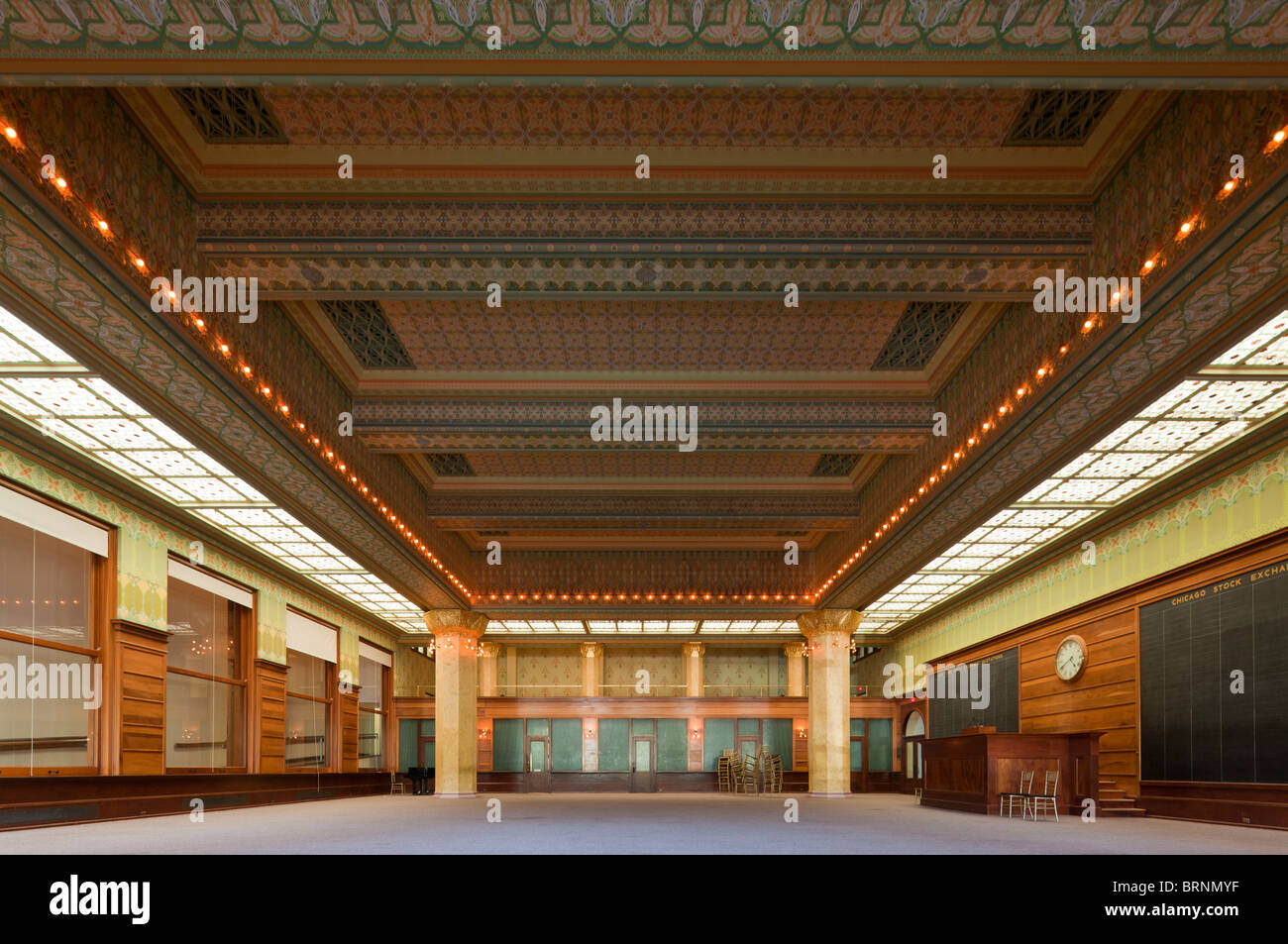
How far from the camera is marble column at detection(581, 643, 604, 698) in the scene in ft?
108

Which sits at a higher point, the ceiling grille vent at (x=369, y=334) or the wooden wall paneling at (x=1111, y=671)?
the ceiling grille vent at (x=369, y=334)

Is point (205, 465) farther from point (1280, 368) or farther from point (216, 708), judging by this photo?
point (1280, 368)

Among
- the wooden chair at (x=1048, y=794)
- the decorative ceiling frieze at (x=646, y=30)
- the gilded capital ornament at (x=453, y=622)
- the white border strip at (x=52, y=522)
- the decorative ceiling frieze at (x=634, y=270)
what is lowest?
the wooden chair at (x=1048, y=794)

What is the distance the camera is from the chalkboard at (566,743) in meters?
31.9

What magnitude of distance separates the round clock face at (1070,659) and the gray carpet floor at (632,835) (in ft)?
14.8

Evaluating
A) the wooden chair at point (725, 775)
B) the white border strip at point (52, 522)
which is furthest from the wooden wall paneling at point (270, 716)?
the wooden chair at point (725, 775)

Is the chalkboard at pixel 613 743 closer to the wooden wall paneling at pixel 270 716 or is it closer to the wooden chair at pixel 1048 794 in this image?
the wooden wall paneling at pixel 270 716

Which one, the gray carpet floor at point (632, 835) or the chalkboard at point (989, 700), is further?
the chalkboard at point (989, 700)

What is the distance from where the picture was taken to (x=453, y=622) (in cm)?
2558

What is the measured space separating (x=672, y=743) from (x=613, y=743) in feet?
5.94

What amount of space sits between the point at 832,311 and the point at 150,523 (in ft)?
36.5

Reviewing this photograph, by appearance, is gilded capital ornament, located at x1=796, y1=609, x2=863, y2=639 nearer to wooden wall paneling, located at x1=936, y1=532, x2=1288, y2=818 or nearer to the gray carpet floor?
wooden wall paneling, located at x1=936, y1=532, x2=1288, y2=818

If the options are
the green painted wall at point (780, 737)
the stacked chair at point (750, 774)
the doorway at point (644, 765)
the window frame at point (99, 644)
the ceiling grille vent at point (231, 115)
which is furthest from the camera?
the green painted wall at point (780, 737)
